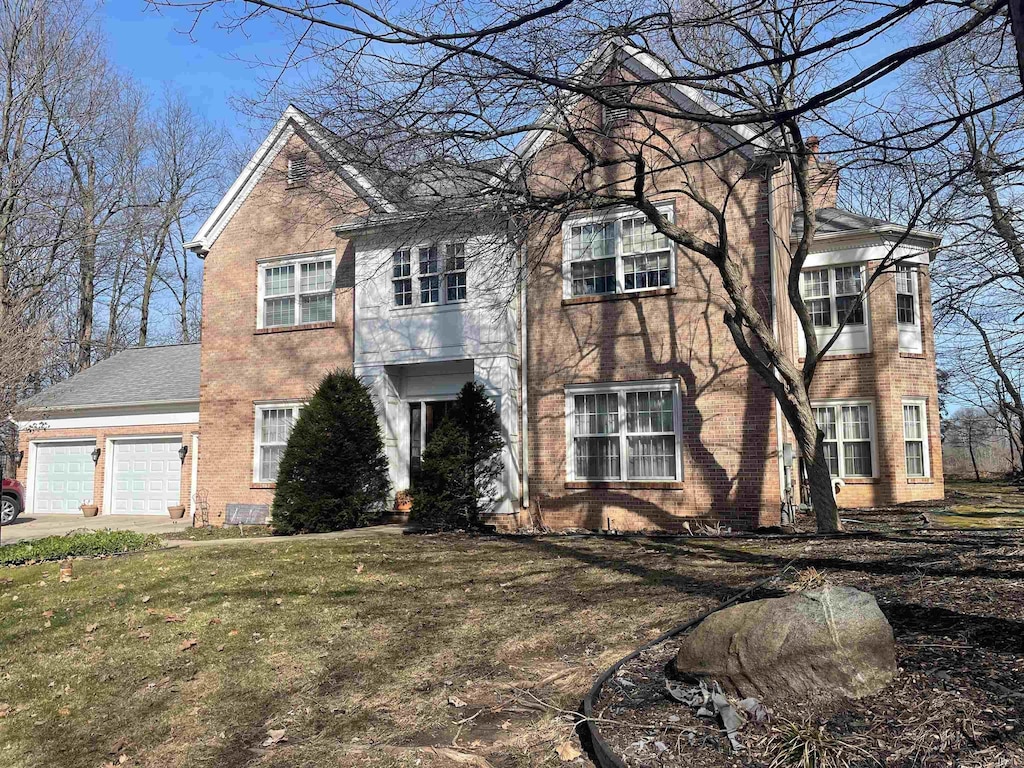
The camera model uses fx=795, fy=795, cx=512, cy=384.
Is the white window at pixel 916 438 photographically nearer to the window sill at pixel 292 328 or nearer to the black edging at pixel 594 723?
the window sill at pixel 292 328

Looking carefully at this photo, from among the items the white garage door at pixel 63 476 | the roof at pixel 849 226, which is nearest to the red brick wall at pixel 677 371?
the roof at pixel 849 226

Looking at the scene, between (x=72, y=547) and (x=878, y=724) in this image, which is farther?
(x=72, y=547)

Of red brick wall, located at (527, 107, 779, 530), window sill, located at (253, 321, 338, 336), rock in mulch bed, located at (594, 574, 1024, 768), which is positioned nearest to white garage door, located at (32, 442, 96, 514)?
window sill, located at (253, 321, 338, 336)

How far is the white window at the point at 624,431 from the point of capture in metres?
13.9

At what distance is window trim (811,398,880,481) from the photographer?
1694cm

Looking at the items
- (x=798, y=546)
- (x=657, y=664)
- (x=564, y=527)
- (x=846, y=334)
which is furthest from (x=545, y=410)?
(x=657, y=664)

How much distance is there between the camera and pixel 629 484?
1399 centimetres

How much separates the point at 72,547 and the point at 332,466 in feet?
14.2

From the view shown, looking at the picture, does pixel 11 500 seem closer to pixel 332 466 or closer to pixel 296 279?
pixel 296 279

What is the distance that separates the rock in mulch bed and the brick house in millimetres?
7199

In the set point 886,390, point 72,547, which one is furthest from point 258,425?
point 886,390

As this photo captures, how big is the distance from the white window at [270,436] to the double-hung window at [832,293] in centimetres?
1146

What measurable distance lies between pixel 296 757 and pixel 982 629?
14.0 feet

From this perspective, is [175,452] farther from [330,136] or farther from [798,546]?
[798,546]
